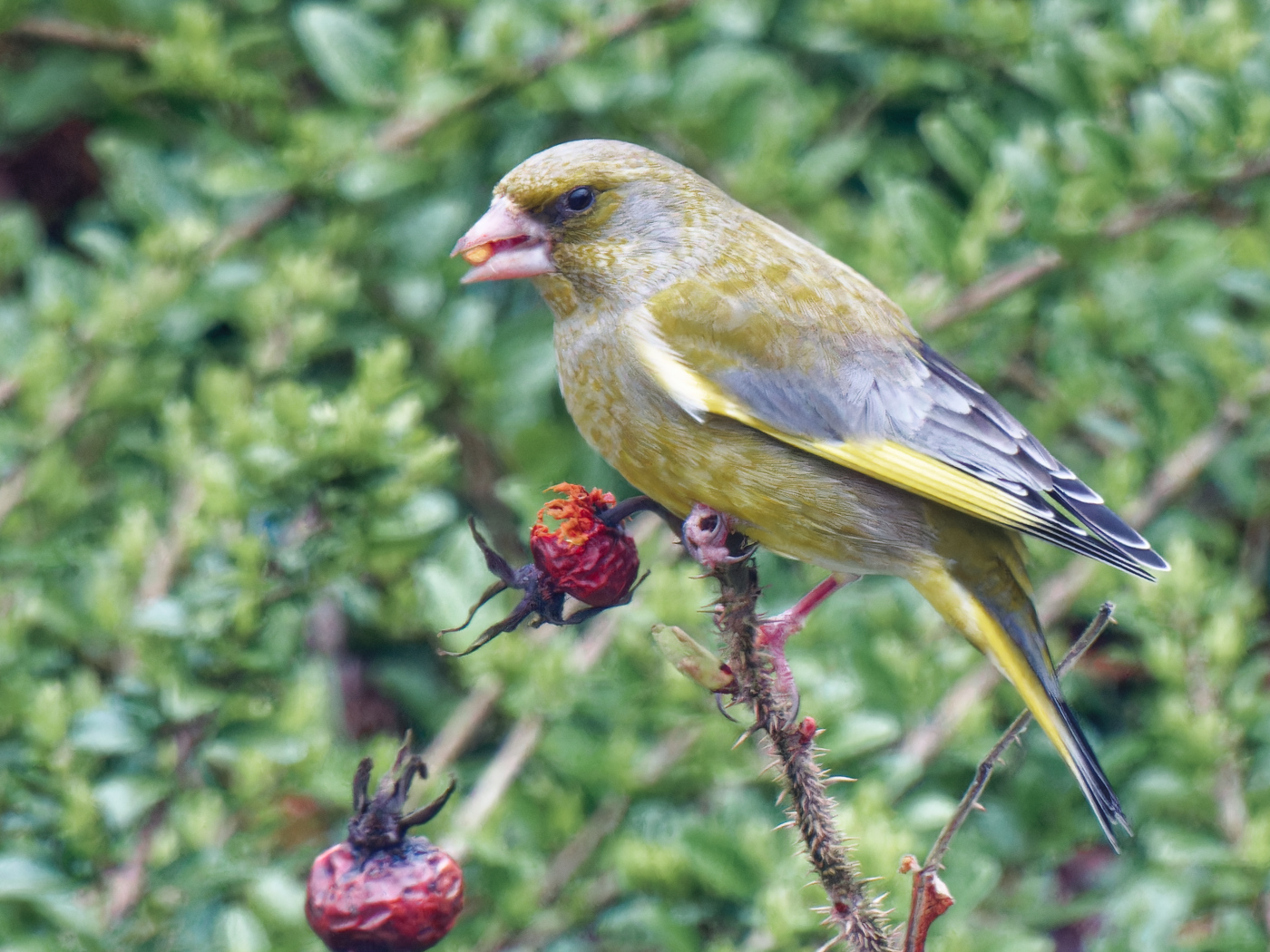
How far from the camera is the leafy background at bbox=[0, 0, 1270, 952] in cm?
216

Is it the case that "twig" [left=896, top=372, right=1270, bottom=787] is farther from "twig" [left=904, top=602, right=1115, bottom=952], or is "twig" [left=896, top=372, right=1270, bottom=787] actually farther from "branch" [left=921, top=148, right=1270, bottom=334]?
"twig" [left=904, top=602, right=1115, bottom=952]

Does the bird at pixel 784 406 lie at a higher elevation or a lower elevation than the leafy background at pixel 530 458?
higher

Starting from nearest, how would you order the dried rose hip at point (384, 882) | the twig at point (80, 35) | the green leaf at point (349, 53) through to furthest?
the dried rose hip at point (384, 882) → the green leaf at point (349, 53) → the twig at point (80, 35)

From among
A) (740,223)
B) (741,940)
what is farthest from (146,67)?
(741,940)

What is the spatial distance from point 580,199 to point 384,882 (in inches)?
47.2

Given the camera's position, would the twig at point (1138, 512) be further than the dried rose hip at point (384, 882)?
Yes

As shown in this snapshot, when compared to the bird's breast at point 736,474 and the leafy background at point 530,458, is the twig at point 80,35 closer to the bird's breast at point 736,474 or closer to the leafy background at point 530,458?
the leafy background at point 530,458

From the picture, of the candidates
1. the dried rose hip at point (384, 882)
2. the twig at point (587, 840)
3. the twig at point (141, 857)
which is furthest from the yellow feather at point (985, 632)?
the twig at point (141, 857)

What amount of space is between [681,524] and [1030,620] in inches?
28.1

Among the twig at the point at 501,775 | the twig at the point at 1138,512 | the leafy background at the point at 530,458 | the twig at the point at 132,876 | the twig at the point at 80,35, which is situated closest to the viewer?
the twig at the point at 132,876

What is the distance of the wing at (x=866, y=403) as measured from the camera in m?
1.98

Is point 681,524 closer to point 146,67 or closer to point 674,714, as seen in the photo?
point 674,714

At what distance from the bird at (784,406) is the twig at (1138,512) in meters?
0.52

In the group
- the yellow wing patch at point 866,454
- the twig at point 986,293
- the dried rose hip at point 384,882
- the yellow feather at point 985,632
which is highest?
the yellow wing patch at point 866,454
